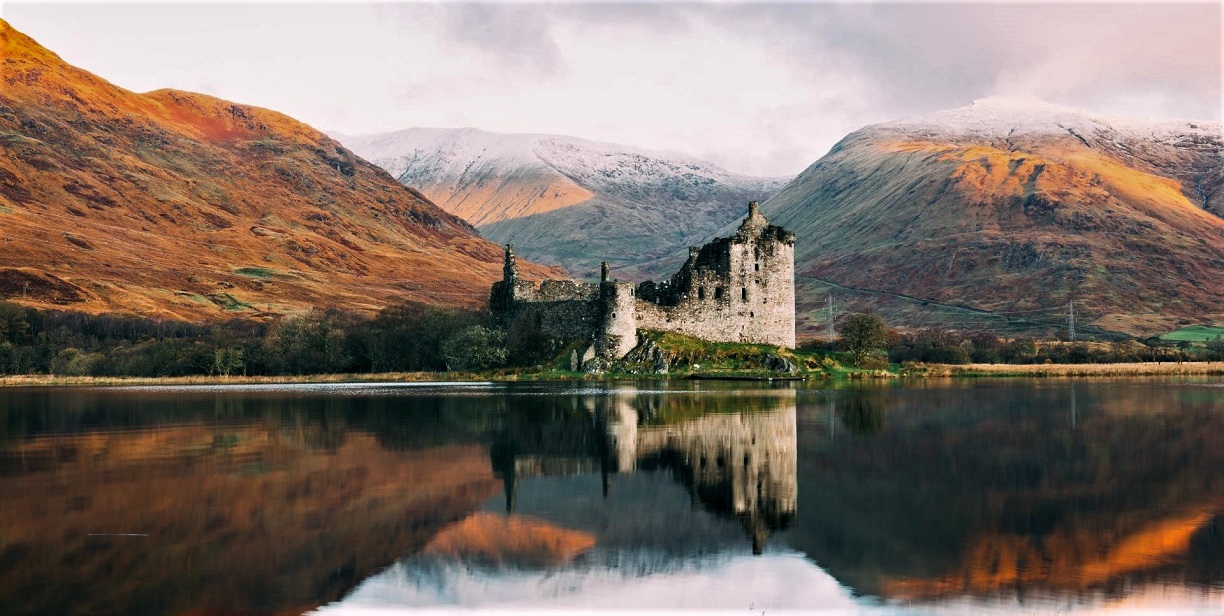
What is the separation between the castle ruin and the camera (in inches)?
2463

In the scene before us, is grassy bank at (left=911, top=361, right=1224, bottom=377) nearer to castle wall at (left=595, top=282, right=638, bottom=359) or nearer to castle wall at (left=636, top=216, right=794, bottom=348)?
castle wall at (left=636, top=216, right=794, bottom=348)

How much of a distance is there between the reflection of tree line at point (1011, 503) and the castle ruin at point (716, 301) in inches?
1220

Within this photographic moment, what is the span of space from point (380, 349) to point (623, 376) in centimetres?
2512

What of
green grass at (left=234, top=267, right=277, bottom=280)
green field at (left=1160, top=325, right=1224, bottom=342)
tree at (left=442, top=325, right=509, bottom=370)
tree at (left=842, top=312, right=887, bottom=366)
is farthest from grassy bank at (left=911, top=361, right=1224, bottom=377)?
green grass at (left=234, top=267, right=277, bottom=280)

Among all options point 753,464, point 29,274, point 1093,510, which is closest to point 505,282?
point 753,464

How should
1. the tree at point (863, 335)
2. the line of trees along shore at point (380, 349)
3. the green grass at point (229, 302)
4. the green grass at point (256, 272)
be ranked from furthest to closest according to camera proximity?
the green grass at point (256, 272)
the green grass at point (229, 302)
the line of trees along shore at point (380, 349)
the tree at point (863, 335)

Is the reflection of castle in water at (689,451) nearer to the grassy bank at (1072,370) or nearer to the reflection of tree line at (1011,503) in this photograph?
the reflection of tree line at (1011,503)

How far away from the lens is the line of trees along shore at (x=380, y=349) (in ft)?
223

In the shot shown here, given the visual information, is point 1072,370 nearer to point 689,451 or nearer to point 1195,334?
point 689,451

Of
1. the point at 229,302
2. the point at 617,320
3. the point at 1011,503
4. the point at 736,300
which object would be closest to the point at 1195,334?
the point at 736,300

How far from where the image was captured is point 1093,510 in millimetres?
16469

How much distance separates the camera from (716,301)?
64.1 m

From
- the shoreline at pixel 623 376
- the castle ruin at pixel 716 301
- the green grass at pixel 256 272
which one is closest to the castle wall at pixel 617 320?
the castle ruin at pixel 716 301

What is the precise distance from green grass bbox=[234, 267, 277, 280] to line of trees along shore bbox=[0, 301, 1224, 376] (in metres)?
70.5
